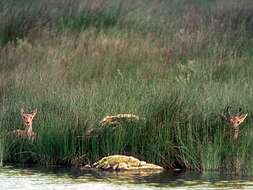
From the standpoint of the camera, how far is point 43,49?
25.1 metres

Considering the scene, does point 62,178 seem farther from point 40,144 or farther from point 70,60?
point 70,60

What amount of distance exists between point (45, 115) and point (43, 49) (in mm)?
5924

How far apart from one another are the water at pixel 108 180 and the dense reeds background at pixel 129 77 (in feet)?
1.94

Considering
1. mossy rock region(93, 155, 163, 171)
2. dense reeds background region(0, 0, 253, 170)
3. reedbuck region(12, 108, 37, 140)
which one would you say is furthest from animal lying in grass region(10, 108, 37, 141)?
mossy rock region(93, 155, 163, 171)

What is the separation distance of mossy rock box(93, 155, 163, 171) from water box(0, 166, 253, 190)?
0.22 m

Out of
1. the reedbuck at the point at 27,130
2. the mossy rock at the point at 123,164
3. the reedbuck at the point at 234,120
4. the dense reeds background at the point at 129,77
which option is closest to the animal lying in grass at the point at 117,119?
the dense reeds background at the point at 129,77

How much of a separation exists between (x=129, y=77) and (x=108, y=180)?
16.8ft

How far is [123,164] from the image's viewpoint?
58.5 feet

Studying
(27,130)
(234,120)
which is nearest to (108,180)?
(234,120)

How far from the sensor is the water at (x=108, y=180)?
1623 centimetres

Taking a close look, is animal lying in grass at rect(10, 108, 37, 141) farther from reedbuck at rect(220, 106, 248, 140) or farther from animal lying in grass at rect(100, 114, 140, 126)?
reedbuck at rect(220, 106, 248, 140)

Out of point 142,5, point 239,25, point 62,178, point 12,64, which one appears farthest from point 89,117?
point 142,5

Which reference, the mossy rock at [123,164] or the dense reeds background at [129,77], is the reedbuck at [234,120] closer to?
the dense reeds background at [129,77]

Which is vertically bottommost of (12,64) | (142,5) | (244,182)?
(244,182)
